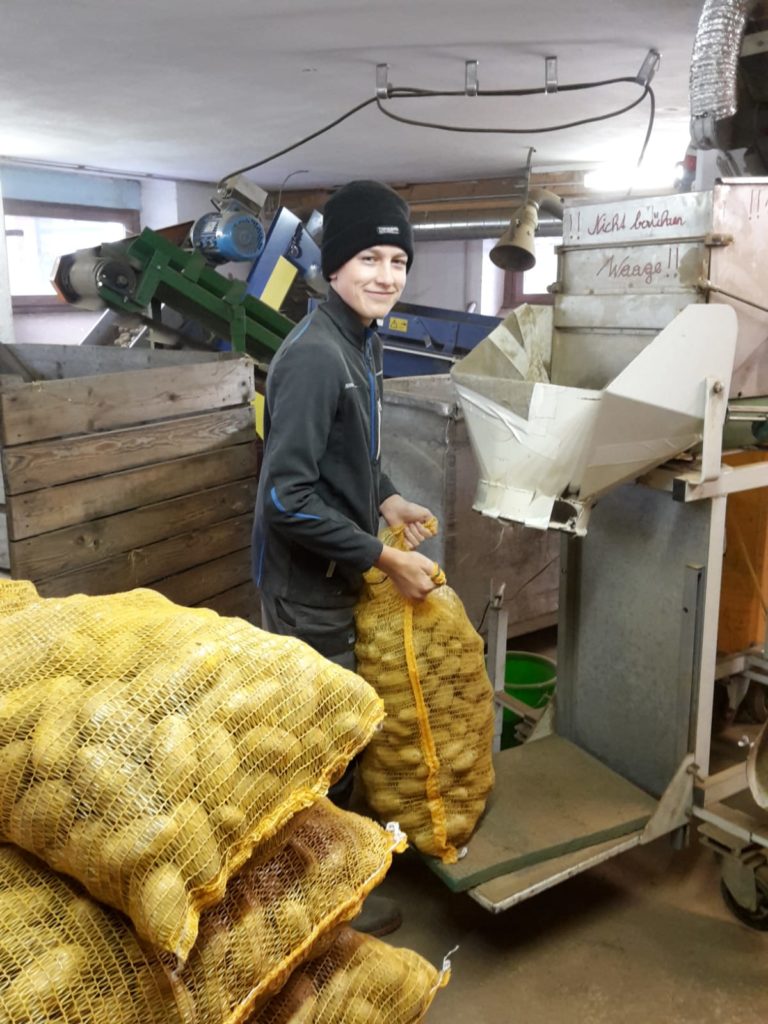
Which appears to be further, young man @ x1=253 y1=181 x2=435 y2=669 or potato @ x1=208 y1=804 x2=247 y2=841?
young man @ x1=253 y1=181 x2=435 y2=669

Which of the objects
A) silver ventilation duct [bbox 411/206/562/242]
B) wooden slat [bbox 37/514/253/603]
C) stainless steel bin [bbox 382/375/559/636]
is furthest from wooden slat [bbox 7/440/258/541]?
silver ventilation duct [bbox 411/206/562/242]

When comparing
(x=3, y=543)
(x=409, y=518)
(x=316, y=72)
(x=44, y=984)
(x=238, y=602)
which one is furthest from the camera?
(x=316, y=72)

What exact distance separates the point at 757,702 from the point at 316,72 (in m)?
2.82

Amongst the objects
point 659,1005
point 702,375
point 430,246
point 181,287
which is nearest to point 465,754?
point 659,1005

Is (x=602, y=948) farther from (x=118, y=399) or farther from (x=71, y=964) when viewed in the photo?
(x=118, y=399)

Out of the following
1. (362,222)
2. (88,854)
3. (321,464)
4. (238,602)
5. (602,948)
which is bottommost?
(602,948)

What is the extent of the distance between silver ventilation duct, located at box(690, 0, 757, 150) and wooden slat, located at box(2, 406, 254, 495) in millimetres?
1761

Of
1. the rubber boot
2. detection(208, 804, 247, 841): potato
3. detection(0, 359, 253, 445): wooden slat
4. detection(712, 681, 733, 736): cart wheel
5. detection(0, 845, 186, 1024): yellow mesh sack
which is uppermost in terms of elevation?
detection(0, 359, 253, 445): wooden slat

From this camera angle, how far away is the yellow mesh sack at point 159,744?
33.8 inches

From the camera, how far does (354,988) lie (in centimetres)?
110

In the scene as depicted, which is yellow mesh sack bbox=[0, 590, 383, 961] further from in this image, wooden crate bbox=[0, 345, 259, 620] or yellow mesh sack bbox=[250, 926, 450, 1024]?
wooden crate bbox=[0, 345, 259, 620]

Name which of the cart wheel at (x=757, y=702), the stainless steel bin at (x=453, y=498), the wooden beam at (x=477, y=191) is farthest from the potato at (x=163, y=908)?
the wooden beam at (x=477, y=191)

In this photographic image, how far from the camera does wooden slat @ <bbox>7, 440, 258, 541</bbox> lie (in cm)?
240

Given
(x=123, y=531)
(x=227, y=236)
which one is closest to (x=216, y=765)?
(x=123, y=531)
